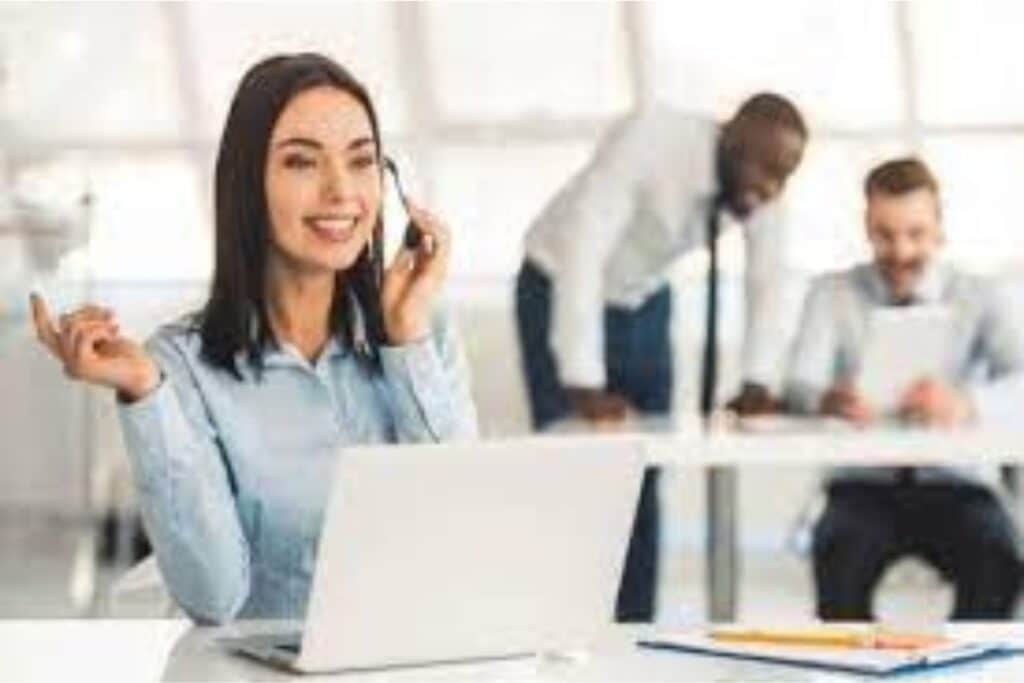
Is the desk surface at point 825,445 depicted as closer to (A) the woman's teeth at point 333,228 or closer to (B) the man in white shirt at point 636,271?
(B) the man in white shirt at point 636,271

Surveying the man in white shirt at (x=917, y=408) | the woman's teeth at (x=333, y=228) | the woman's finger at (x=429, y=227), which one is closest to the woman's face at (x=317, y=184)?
the woman's teeth at (x=333, y=228)

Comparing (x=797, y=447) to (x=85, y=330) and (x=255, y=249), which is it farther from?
(x=85, y=330)

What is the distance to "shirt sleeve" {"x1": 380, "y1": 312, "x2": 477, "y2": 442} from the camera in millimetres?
2896

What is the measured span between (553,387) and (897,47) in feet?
3.23

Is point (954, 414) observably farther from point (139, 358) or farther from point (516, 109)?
point (139, 358)

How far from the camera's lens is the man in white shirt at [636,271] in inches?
144

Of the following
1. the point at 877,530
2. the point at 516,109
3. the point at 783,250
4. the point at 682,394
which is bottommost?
the point at 877,530

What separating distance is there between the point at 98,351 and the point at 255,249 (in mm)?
394

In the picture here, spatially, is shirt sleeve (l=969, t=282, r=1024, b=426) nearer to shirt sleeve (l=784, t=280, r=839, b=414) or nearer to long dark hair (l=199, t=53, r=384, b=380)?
shirt sleeve (l=784, t=280, r=839, b=414)

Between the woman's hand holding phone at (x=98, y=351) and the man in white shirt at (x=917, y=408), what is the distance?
4.25ft

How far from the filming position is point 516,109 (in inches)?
152

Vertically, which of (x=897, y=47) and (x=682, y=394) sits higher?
(x=897, y=47)

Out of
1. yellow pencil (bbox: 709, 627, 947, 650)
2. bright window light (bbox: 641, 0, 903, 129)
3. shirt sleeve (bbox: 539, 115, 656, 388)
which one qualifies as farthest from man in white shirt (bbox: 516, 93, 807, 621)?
yellow pencil (bbox: 709, 627, 947, 650)

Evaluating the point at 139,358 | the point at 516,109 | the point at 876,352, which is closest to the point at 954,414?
the point at 876,352
